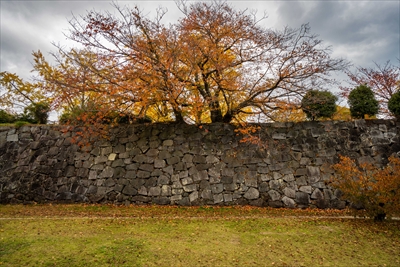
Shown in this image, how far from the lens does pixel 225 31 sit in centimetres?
943

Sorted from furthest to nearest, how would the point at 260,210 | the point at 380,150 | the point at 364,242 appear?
1. the point at 380,150
2. the point at 260,210
3. the point at 364,242

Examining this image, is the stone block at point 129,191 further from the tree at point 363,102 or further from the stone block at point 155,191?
the tree at point 363,102

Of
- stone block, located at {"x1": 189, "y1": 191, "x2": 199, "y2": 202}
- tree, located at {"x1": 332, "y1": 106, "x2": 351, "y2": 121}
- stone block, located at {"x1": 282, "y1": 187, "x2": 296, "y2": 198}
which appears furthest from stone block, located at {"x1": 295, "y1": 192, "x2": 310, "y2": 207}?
stone block, located at {"x1": 189, "y1": 191, "x2": 199, "y2": 202}

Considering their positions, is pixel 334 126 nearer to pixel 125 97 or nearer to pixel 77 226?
pixel 125 97

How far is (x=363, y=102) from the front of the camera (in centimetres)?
1013

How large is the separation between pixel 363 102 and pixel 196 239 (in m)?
8.16

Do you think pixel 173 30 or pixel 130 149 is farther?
pixel 130 149

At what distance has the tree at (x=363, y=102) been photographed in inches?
398

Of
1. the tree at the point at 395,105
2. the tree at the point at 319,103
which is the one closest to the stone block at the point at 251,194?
the tree at the point at 319,103

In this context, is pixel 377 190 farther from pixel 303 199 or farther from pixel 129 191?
pixel 129 191

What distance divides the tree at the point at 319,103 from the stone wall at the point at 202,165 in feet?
1.52

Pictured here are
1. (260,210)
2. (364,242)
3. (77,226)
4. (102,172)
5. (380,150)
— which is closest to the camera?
(364,242)

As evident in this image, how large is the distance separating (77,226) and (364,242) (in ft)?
21.8

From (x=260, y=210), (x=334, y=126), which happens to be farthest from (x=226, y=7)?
(x=260, y=210)
